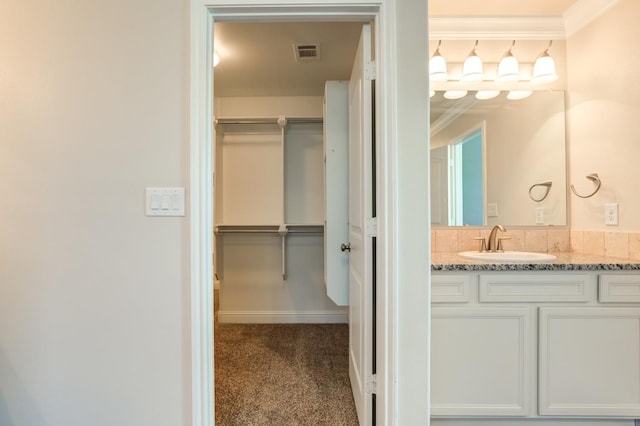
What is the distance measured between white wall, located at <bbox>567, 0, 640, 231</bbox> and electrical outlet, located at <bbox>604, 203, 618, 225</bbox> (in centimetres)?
3

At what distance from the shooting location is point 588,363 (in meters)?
1.54

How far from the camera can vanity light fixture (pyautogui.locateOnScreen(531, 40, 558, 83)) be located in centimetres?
203

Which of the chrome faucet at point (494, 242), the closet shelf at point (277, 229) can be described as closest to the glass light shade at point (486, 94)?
the chrome faucet at point (494, 242)

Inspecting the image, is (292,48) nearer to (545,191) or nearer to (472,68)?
(472,68)

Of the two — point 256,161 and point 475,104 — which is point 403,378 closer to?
point 475,104

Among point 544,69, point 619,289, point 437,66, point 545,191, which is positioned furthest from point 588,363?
point 437,66

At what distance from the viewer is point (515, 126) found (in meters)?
2.12

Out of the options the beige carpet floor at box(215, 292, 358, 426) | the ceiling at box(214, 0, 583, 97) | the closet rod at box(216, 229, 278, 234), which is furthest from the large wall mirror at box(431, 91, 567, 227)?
the closet rod at box(216, 229, 278, 234)

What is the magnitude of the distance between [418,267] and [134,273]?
1176 mm

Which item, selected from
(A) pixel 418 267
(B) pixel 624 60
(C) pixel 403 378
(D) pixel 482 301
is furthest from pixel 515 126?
(C) pixel 403 378

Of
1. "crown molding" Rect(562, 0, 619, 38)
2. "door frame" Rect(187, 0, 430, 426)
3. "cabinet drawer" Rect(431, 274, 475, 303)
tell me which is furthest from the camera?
"crown molding" Rect(562, 0, 619, 38)

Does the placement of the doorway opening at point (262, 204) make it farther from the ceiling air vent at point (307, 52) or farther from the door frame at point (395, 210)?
the door frame at point (395, 210)

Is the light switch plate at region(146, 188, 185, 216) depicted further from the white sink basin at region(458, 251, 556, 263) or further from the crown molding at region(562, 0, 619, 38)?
the crown molding at region(562, 0, 619, 38)

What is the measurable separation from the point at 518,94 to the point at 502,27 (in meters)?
0.45
